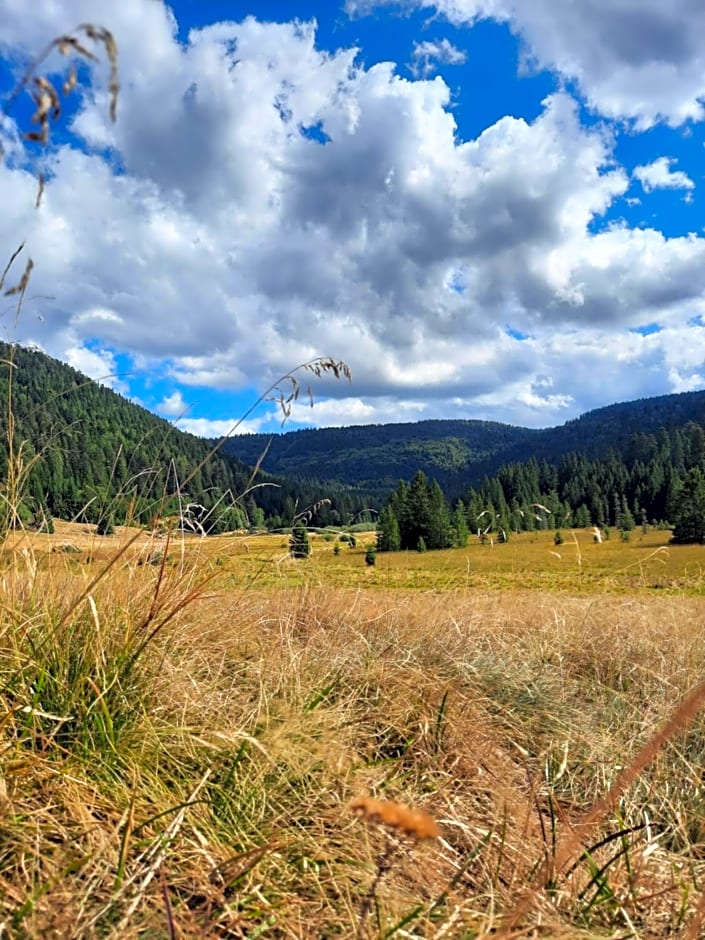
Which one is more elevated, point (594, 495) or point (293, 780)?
point (594, 495)

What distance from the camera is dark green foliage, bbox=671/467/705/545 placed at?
5953 cm

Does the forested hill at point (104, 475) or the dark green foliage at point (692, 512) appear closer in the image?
the forested hill at point (104, 475)

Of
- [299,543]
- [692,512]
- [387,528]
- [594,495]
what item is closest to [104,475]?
[299,543]

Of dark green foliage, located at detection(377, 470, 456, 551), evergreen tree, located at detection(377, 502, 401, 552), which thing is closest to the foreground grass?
evergreen tree, located at detection(377, 502, 401, 552)

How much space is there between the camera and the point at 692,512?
207 feet

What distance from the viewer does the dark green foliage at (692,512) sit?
5953cm

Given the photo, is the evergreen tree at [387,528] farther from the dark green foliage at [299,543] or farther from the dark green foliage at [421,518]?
the dark green foliage at [421,518]

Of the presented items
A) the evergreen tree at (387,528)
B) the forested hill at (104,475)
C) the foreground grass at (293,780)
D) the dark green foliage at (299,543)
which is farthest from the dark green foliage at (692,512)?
the forested hill at (104,475)

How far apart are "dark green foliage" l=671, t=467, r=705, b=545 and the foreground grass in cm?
6291

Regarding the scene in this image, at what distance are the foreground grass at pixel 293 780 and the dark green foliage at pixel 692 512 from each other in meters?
62.9

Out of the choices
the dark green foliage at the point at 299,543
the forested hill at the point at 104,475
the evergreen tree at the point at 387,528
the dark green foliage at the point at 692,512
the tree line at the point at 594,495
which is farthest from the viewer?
the tree line at the point at 594,495

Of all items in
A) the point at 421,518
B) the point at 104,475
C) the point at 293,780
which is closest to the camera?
the point at 293,780

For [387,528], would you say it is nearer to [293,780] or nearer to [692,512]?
[293,780]

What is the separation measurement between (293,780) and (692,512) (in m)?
70.7
